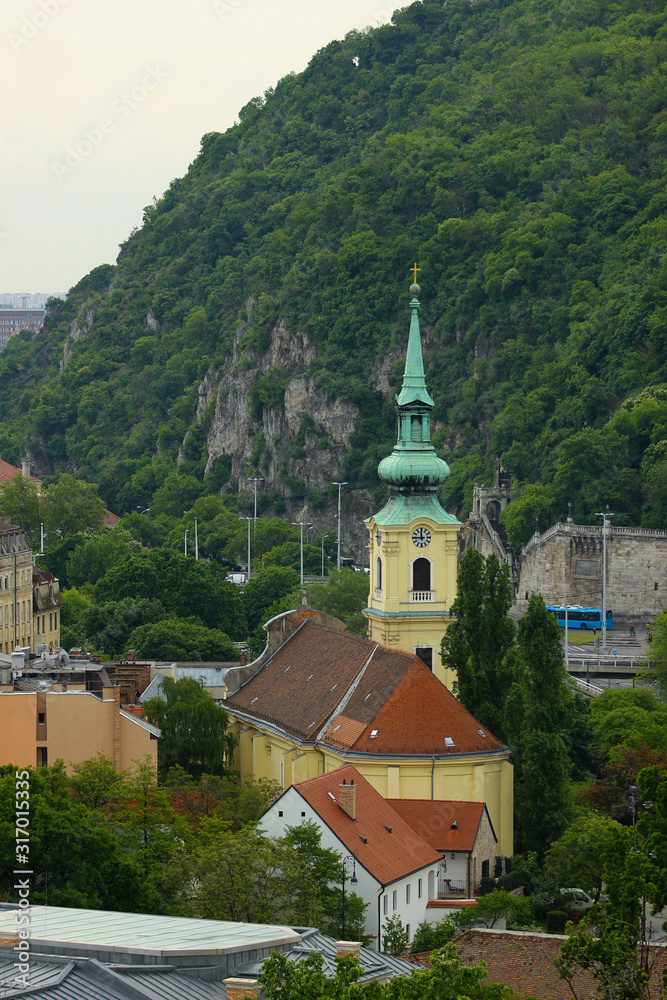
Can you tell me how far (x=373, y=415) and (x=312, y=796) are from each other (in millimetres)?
136679

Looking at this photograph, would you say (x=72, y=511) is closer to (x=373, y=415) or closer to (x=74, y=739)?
(x=373, y=415)

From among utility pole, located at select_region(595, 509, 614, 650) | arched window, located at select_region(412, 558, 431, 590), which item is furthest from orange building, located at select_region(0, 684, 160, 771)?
utility pole, located at select_region(595, 509, 614, 650)

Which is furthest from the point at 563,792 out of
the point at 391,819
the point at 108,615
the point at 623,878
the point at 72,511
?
the point at 72,511

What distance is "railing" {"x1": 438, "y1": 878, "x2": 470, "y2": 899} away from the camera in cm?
6450

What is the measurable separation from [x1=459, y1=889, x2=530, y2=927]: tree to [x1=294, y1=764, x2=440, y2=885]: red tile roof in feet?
8.05

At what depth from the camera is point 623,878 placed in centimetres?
4078

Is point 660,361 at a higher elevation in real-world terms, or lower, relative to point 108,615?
higher

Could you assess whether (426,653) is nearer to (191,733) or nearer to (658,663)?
(191,733)

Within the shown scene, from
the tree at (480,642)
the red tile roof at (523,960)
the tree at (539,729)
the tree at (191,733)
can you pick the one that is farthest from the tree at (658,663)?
the red tile roof at (523,960)

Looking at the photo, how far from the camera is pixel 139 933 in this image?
41.9 metres

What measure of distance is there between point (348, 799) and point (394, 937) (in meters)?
6.48

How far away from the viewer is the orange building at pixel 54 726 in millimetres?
66500

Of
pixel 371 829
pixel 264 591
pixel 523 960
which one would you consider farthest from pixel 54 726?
pixel 264 591

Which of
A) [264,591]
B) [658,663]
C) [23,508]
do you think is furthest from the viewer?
[23,508]
